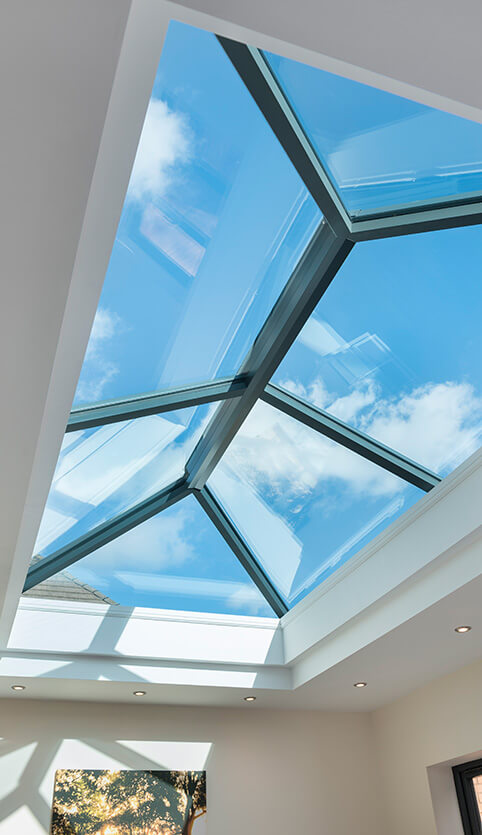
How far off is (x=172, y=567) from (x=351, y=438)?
184cm

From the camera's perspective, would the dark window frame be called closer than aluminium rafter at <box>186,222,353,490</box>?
No

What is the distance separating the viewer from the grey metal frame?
8.86ft

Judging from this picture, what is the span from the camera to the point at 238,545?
529cm

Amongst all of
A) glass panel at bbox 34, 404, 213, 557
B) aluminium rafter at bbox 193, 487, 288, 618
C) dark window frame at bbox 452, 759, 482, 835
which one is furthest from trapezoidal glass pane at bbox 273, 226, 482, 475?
dark window frame at bbox 452, 759, 482, 835

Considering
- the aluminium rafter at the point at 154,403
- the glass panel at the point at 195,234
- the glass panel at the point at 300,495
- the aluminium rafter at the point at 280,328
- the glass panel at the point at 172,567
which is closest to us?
the glass panel at the point at 195,234

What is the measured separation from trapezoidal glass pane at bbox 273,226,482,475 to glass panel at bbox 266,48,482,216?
274mm

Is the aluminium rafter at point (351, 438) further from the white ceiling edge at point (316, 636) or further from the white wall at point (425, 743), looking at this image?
the white wall at point (425, 743)

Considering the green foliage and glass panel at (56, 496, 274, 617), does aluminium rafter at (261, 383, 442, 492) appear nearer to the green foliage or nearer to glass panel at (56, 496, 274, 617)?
glass panel at (56, 496, 274, 617)

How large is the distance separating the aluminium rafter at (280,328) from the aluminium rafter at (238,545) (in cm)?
46

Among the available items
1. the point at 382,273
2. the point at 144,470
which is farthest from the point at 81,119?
the point at 144,470

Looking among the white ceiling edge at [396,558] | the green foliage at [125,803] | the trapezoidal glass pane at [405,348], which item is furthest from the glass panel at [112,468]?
the green foliage at [125,803]

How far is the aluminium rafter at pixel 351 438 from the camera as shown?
4148 millimetres

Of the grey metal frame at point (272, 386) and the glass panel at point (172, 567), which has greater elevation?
the grey metal frame at point (272, 386)

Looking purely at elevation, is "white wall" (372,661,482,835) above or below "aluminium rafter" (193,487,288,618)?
below
